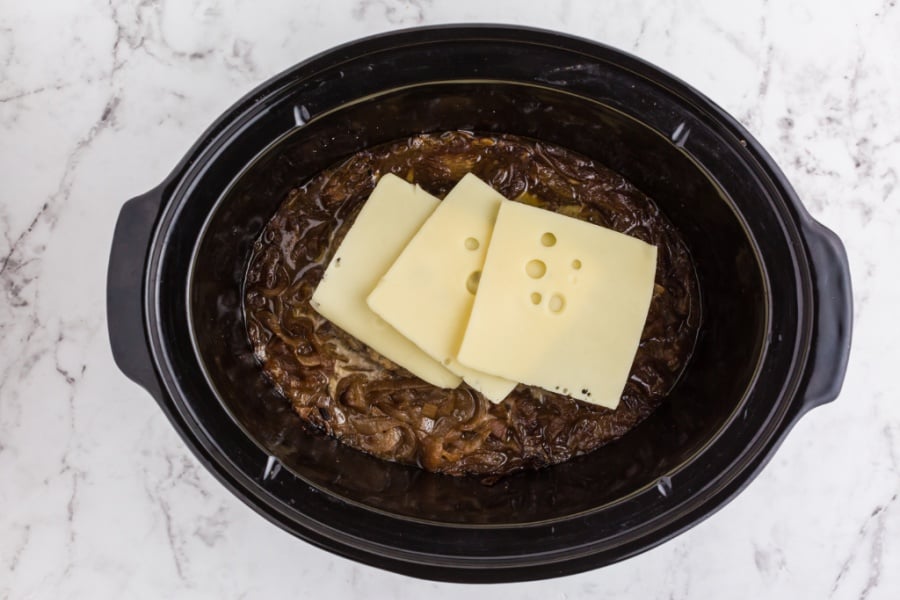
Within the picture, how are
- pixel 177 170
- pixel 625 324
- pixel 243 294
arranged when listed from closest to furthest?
pixel 177 170
pixel 625 324
pixel 243 294

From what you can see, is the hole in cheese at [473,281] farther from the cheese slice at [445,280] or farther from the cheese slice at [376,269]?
the cheese slice at [376,269]

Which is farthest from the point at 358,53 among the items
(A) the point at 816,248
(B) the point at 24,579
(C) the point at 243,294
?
(B) the point at 24,579

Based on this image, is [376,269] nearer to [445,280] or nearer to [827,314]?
[445,280]

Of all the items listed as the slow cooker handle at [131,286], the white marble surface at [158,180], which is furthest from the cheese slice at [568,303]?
the slow cooker handle at [131,286]

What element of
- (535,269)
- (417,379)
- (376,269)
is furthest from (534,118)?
(417,379)

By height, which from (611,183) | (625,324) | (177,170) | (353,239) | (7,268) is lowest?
(7,268)

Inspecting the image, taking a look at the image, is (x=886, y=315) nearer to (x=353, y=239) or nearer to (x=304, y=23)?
(x=353, y=239)

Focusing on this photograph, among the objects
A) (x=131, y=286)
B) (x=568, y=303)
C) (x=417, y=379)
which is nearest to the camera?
(x=131, y=286)
